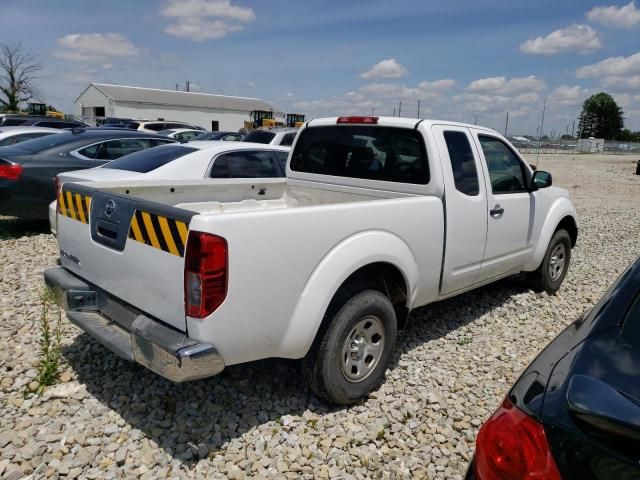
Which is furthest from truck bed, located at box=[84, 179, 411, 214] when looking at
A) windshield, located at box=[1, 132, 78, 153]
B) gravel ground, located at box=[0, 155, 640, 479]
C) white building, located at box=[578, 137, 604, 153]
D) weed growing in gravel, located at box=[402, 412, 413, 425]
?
white building, located at box=[578, 137, 604, 153]

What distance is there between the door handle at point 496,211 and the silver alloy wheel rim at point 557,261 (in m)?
1.56

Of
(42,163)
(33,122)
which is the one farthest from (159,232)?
(33,122)

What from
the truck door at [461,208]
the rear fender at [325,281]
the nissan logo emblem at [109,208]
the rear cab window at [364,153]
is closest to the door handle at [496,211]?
the truck door at [461,208]

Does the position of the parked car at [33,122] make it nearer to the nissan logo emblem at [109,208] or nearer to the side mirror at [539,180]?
the nissan logo emblem at [109,208]

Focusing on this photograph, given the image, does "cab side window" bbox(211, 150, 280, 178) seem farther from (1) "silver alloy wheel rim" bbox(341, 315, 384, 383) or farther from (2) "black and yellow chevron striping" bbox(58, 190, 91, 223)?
(1) "silver alloy wheel rim" bbox(341, 315, 384, 383)

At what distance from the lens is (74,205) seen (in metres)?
3.30

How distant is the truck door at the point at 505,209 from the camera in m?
4.37

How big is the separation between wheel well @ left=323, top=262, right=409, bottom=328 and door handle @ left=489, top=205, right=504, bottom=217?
1.26 metres

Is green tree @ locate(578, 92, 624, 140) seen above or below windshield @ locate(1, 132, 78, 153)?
above

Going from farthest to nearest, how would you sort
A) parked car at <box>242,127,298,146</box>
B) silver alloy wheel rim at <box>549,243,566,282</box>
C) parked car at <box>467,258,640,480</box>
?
parked car at <box>242,127,298,146</box>
silver alloy wheel rim at <box>549,243,566,282</box>
parked car at <box>467,258,640,480</box>

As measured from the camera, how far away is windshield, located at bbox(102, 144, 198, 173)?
659cm

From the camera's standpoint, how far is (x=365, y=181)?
420cm

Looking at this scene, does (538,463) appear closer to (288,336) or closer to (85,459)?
(288,336)

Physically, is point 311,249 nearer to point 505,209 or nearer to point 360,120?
point 360,120
